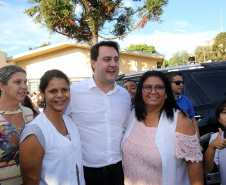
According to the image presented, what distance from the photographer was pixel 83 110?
248cm

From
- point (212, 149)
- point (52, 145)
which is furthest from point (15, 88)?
point (212, 149)

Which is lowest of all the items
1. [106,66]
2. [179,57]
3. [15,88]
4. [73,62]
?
[15,88]

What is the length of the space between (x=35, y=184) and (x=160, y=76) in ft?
5.30

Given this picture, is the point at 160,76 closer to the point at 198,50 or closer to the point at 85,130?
the point at 85,130

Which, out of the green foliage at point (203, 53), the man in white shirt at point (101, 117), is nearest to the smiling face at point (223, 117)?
the man in white shirt at point (101, 117)

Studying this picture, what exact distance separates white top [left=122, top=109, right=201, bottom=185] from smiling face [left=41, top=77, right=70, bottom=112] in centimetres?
102

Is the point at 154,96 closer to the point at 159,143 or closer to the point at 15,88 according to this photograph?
the point at 159,143

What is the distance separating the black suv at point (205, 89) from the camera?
11.9 ft

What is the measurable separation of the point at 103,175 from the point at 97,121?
0.63 metres

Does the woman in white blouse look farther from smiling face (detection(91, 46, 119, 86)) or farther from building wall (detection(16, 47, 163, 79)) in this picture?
building wall (detection(16, 47, 163, 79))

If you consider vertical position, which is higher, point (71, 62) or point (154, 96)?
point (71, 62)

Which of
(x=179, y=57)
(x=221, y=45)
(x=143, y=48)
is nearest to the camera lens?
(x=221, y=45)

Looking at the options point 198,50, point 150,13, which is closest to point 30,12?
point 150,13

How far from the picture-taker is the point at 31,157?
1.67 metres
